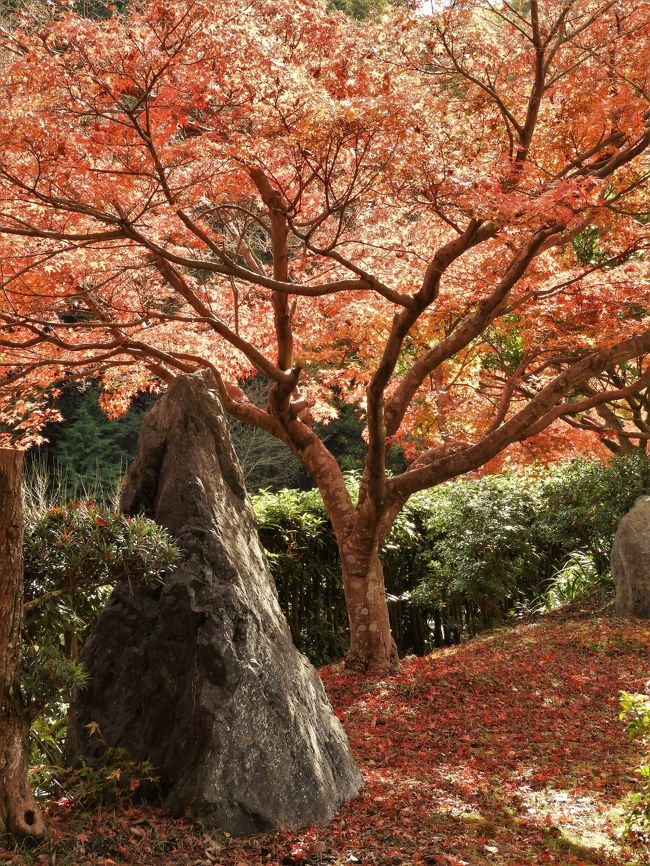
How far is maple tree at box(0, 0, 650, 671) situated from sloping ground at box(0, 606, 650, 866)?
102 centimetres

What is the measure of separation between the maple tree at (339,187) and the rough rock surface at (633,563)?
1788 mm

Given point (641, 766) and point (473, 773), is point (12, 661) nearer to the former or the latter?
point (641, 766)

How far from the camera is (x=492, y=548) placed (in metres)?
9.79

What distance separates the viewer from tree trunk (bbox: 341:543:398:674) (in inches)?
274

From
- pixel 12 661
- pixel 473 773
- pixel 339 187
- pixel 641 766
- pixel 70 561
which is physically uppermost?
pixel 339 187

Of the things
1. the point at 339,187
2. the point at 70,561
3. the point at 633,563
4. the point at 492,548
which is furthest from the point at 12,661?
the point at 492,548

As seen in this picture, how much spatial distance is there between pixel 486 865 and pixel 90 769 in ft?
5.53

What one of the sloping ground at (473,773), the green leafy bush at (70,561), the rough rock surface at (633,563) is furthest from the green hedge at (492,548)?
the green leafy bush at (70,561)

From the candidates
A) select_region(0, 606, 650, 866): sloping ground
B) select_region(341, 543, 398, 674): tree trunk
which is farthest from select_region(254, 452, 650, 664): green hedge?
select_region(0, 606, 650, 866): sloping ground

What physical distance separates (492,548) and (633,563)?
189 cm

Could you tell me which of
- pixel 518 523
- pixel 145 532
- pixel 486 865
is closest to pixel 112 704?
pixel 145 532

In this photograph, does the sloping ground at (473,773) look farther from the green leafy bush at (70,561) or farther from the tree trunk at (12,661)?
the green leafy bush at (70,561)

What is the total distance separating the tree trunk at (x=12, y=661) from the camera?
2740mm

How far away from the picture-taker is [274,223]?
22.0 feet
